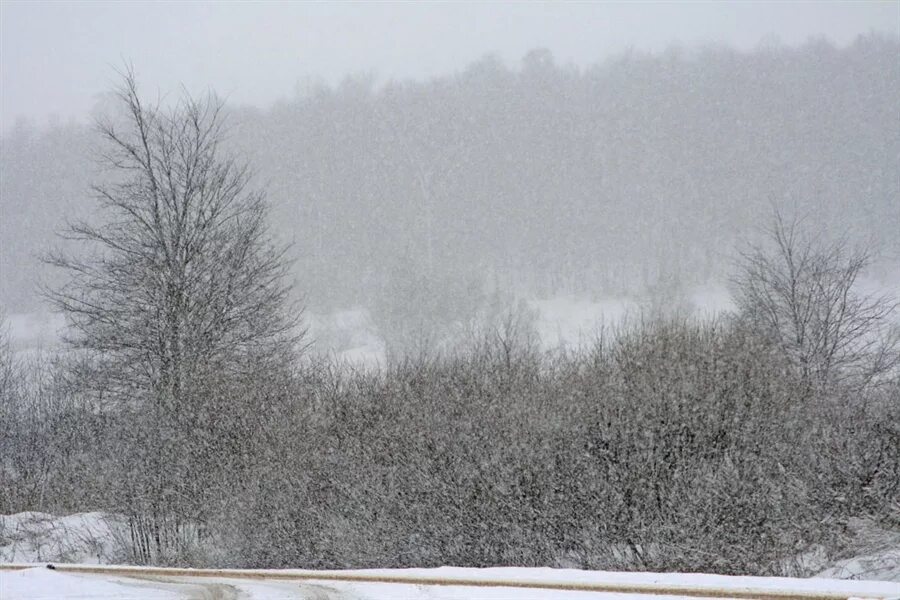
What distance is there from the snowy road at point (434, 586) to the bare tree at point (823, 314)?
1714 centimetres

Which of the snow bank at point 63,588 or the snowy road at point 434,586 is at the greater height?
the snow bank at point 63,588

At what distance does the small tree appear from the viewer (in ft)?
63.8

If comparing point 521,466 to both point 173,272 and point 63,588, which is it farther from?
point 173,272

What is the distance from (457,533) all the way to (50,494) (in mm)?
11807

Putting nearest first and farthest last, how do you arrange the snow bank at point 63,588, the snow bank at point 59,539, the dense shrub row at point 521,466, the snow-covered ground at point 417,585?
the snow-covered ground at point 417,585 < the snow bank at point 63,588 < the dense shrub row at point 521,466 < the snow bank at point 59,539

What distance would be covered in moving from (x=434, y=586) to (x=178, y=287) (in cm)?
1493

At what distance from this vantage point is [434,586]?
25.6 feet

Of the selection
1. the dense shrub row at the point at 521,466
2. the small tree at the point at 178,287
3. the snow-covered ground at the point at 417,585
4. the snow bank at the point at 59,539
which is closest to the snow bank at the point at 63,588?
the snow-covered ground at the point at 417,585

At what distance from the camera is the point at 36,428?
89.7ft

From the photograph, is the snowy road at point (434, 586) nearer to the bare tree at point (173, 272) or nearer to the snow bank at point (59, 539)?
the snow bank at point (59, 539)

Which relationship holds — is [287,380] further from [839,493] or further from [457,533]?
[839,493]

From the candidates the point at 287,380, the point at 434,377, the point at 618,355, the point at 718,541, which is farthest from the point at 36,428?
the point at 718,541

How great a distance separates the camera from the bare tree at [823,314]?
971 inches

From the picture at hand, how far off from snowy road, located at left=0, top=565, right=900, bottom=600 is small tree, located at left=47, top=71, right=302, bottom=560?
9.42 metres
